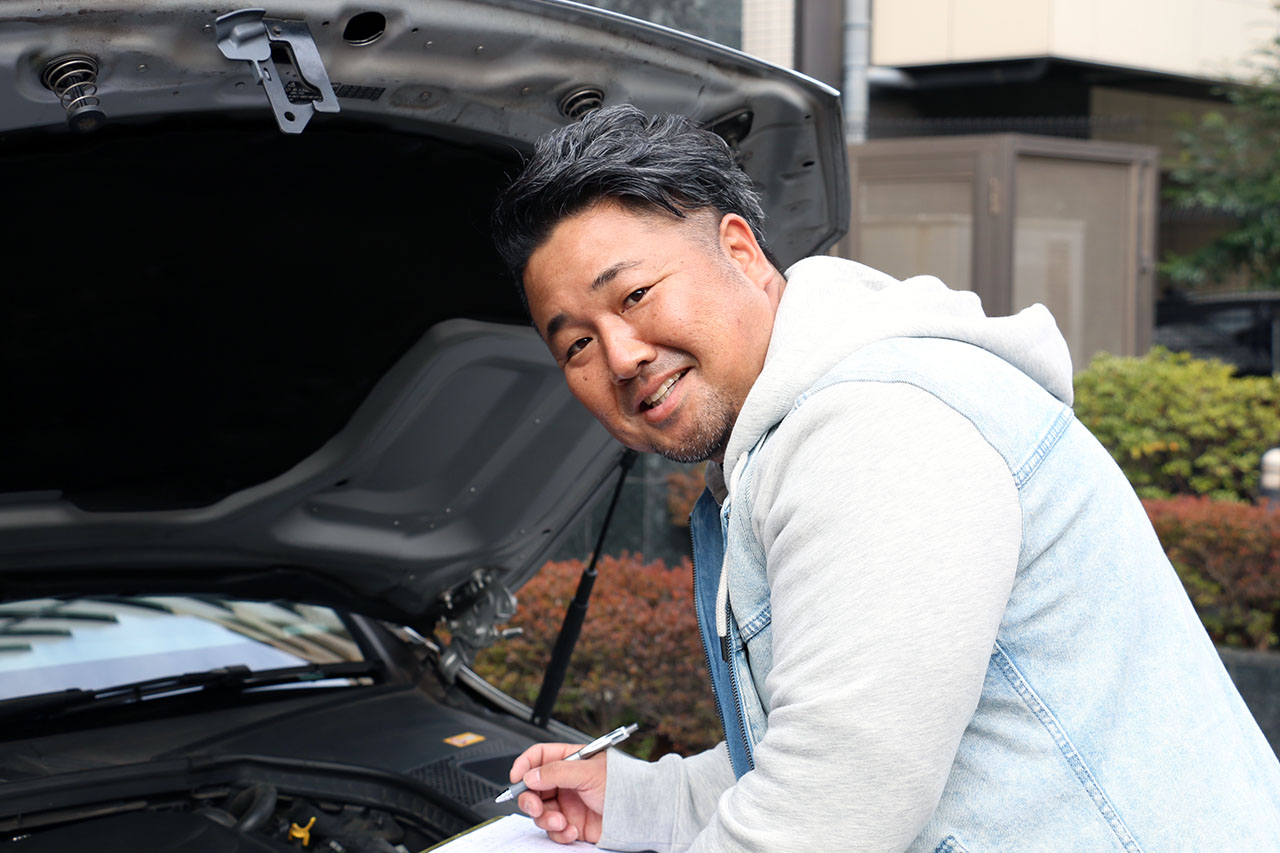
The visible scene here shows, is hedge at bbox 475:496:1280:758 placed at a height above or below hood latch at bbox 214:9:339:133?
below

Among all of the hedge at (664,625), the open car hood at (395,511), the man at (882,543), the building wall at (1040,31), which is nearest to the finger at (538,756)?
the man at (882,543)

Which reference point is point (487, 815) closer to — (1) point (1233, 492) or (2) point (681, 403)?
(2) point (681, 403)

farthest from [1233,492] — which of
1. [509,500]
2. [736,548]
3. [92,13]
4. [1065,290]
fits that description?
[92,13]

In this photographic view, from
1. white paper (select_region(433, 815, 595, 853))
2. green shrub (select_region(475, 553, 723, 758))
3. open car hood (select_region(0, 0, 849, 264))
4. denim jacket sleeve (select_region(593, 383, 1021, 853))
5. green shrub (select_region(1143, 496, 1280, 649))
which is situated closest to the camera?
denim jacket sleeve (select_region(593, 383, 1021, 853))

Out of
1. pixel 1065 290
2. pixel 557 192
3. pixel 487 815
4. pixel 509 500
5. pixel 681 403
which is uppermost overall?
pixel 1065 290

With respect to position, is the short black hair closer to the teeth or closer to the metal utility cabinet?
the teeth

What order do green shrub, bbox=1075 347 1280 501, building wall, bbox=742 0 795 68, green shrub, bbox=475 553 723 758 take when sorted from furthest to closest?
building wall, bbox=742 0 795 68 < green shrub, bbox=1075 347 1280 501 < green shrub, bbox=475 553 723 758

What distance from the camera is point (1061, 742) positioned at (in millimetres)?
1243

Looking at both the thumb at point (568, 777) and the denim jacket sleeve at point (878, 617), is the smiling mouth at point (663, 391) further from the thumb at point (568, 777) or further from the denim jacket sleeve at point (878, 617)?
the thumb at point (568, 777)

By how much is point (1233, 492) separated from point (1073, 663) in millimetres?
5827

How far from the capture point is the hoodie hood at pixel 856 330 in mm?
1324

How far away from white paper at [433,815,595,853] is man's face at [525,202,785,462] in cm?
57

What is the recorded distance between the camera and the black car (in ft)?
5.02

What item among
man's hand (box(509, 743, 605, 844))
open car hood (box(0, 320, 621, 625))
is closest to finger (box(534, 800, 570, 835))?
man's hand (box(509, 743, 605, 844))
